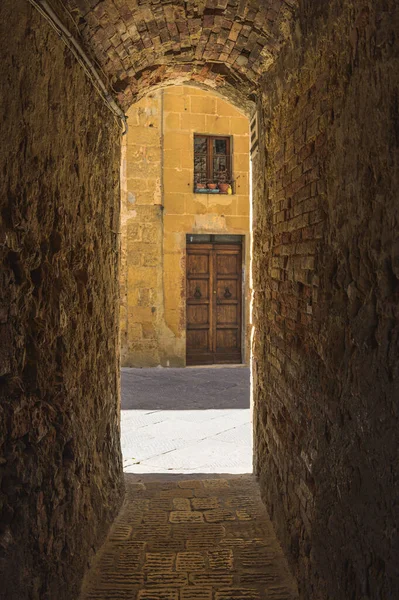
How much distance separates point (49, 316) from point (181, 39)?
222 cm

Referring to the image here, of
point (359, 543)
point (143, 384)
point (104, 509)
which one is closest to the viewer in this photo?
point (359, 543)

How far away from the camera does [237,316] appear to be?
34.2 feet

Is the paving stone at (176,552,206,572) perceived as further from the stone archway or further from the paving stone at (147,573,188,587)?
the stone archway

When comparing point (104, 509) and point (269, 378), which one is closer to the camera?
point (104, 509)

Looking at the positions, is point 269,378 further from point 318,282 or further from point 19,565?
point 19,565

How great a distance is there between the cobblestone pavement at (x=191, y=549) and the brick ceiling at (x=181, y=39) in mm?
2905

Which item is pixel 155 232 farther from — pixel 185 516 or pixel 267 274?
pixel 185 516

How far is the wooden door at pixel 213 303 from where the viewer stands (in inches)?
402

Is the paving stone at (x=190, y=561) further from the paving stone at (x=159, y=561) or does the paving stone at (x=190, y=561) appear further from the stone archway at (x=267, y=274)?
the stone archway at (x=267, y=274)

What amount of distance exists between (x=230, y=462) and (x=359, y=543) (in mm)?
3139

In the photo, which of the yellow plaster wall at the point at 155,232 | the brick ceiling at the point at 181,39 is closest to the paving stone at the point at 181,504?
the brick ceiling at the point at 181,39

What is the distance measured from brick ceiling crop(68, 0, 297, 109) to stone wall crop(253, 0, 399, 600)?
0.25 m

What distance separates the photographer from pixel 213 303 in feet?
33.7

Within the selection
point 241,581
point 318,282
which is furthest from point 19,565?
point 318,282
